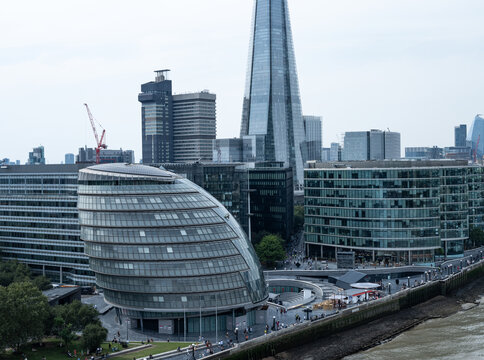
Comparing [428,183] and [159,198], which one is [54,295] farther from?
[428,183]

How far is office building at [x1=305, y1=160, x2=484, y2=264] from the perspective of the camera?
13750 centimetres

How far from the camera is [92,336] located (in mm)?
76688

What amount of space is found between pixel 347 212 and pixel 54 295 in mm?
67816

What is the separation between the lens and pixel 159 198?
92.0 meters

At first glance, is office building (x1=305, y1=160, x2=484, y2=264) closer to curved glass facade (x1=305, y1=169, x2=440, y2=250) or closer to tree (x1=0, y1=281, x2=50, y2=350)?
curved glass facade (x1=305, y1=169, x2=440, y2=250)

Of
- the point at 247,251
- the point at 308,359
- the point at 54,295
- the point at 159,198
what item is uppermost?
the point at 159,198

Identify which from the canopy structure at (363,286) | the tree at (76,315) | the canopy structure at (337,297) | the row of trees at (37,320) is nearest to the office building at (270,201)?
the canopy structure at (363,286)

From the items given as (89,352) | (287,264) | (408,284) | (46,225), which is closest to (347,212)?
(287,264)

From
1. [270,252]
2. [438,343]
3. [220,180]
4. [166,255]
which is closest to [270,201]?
[220,180]

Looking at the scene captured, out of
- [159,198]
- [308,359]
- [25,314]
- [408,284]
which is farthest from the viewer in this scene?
[408,284]

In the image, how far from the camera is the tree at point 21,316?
240 feet

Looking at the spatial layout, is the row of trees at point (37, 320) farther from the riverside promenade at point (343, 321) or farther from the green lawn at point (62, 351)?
the riverside promenade at point (343, 321)

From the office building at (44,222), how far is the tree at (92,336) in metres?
45.0

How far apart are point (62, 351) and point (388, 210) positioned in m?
78.7
